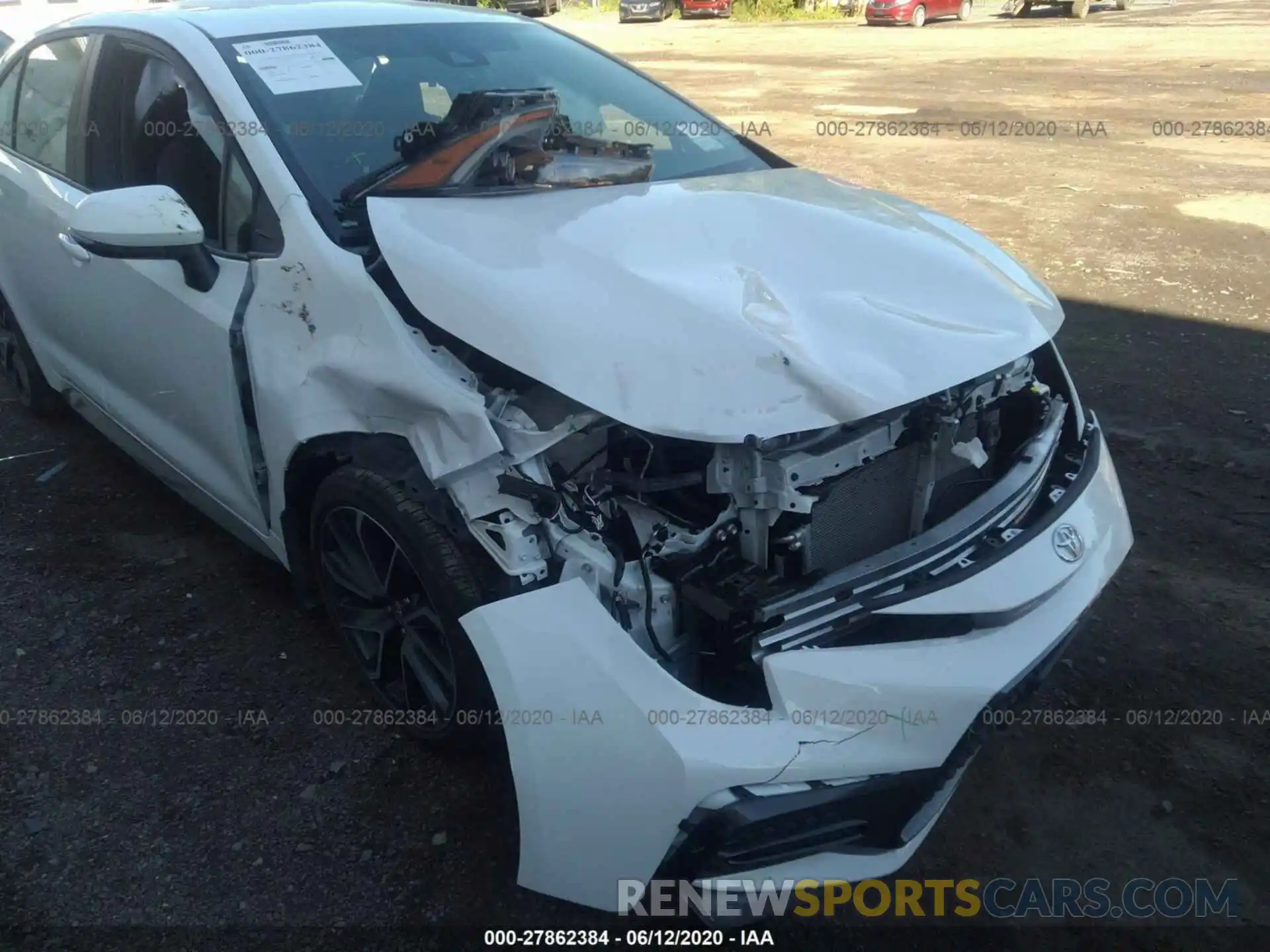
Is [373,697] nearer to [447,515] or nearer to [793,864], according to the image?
Result: [447,515]

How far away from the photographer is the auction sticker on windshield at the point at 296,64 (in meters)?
2.62

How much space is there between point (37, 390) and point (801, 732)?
154 inches

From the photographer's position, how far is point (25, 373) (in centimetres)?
426

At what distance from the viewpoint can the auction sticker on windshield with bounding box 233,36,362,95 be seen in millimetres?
2623

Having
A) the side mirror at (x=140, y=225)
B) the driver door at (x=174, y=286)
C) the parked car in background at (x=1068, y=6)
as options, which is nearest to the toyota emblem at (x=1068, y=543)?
the driver door at (x=174, y=286)

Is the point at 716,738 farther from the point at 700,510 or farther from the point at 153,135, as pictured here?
the point at 153,135

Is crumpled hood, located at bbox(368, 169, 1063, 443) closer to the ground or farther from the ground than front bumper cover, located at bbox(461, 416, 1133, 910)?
farther from the ground

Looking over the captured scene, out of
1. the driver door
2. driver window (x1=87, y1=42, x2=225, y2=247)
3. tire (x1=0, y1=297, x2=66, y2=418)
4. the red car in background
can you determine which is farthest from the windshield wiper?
Result: the red car in background

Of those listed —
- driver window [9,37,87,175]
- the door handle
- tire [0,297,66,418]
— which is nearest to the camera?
the door handle

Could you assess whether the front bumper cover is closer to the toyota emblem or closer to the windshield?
the toyota emblem

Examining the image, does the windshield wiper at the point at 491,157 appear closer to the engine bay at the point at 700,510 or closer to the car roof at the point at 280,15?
the engine bay at the point at 700,510

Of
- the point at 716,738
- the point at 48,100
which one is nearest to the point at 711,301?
the point at 716,738

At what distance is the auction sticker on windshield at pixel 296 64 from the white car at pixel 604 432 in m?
0.01

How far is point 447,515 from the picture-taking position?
206 cm
